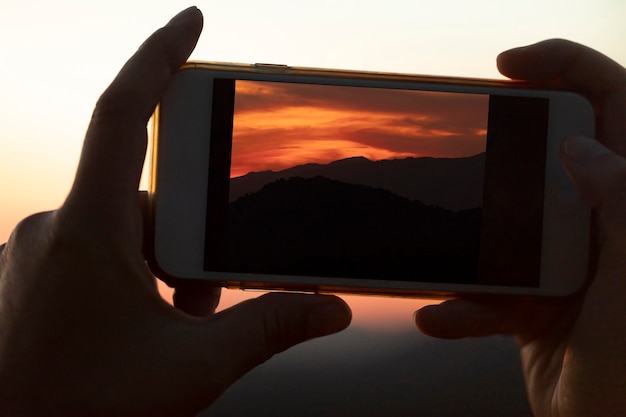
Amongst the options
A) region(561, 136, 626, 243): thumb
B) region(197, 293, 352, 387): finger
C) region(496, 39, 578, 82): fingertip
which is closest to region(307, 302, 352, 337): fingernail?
region(197, 293, 352, 387): finger

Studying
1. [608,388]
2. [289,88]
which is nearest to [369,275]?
[289,88]

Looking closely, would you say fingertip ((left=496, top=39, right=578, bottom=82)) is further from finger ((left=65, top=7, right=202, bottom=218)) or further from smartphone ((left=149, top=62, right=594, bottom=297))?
finger ((left=65, top=7, right=202, bottom=218))

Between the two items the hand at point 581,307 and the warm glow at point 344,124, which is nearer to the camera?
the hand at point 581,307

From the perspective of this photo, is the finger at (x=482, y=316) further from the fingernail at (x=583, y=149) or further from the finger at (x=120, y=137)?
the finger at (x=120, y=137)

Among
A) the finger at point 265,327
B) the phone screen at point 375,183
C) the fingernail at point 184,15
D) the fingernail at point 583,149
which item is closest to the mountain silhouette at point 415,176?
the phone screen at point 375,183

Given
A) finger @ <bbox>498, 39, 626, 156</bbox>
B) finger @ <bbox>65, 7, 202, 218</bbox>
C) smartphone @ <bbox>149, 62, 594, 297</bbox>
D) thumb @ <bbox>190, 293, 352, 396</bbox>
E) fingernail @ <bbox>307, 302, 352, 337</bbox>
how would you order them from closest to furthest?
finger @ <bbox>65, 7, 202, 218</bbox>, thumb @ <bbox>190, 293, 352, 396</bbox>, fingernail @ <bbox>307, 302, 352, 337</bbox>, smartphone @ <bbox>149, 62, 594, 297</bbox>, finger @ <bbox>498, 39, 626, 156</bbox>

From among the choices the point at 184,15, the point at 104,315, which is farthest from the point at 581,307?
the point at 184,15

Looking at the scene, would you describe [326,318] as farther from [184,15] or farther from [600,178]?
[184,15]

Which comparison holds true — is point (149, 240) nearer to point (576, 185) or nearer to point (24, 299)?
point (24, 299)
